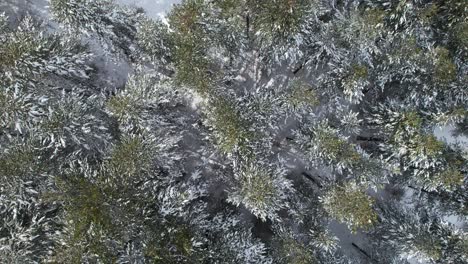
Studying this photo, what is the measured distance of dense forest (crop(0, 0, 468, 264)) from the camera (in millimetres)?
8258

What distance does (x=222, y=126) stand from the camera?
8.69 metres

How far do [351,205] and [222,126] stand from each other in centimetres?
294

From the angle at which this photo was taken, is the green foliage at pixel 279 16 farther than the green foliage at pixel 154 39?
No

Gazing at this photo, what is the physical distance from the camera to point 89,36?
9195mm

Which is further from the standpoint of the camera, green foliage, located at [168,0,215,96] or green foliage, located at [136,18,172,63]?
green foliage, located at [136,18,172,63]

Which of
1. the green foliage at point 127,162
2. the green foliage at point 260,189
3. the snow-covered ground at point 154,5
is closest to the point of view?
the green foliage at point 127,162

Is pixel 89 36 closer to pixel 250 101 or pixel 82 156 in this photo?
pixel 82 156

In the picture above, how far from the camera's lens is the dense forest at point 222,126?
826 cm

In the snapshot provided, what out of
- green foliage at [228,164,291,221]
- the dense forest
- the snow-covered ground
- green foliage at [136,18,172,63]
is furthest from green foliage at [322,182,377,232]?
the snow-covered ground

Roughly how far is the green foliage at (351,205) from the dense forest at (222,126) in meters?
0.03

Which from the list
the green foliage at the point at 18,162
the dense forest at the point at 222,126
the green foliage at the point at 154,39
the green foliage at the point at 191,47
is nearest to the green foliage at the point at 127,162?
the dense forest at the point at 222,126

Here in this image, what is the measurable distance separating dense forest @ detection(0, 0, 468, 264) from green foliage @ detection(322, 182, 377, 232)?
0.09 feet

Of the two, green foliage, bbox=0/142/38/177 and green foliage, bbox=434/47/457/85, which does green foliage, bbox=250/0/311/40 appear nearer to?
green foliage, bbox=434/47/457/85

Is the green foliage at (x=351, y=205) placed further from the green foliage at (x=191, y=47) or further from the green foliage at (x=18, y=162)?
the green foliage at (x=18, y=162)
